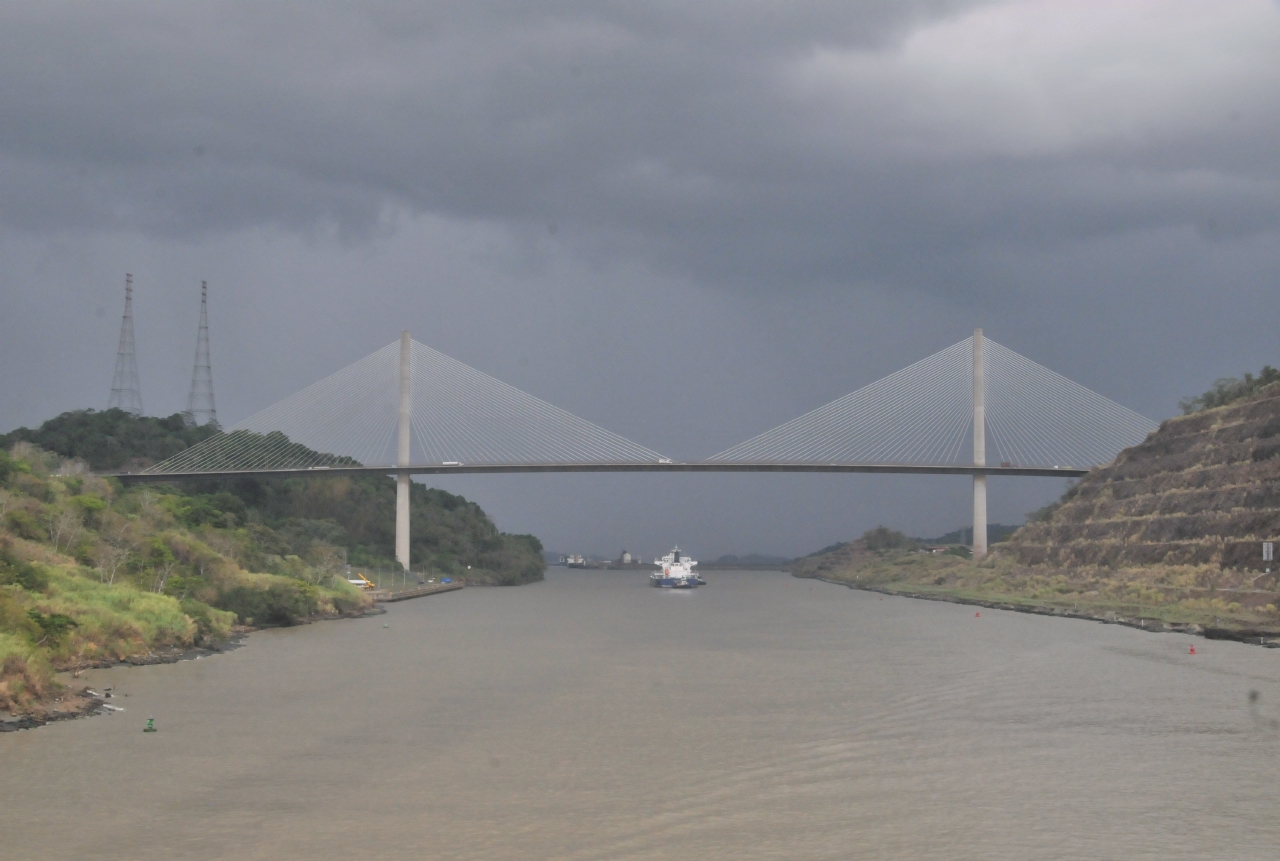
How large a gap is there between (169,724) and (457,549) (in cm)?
8714

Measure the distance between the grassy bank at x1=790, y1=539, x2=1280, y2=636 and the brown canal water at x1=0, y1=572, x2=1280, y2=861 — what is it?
937 centimetres

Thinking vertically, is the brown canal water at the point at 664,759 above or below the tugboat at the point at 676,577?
above

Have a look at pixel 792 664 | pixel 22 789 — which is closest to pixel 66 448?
pixel 792 664

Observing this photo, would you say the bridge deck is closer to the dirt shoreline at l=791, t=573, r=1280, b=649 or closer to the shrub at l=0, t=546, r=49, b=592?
the dirt shoreline at l=791, t=573, r=1280, b=649

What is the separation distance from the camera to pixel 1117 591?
181 feet

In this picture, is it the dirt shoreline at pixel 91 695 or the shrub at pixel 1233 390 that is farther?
the shrub at pixel 1233 390

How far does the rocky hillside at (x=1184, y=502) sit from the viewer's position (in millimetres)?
50781

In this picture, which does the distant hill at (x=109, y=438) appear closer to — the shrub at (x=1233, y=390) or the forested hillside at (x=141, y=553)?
the forested hillside at (x=141, y=553)

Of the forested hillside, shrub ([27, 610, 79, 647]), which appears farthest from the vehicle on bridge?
shrub ([27, 610, 79, 647])

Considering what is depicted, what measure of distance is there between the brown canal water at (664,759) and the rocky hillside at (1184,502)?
16.9 m

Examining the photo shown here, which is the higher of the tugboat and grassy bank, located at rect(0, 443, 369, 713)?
grassy bank, located at rect(0, 443, 369, 713)

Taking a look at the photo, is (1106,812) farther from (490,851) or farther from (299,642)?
(299,642)

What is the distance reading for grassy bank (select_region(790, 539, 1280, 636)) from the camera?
44219 mm

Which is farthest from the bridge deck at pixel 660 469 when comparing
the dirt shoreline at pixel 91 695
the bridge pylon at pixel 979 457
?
the dirt shoreline at pixel 91 695
